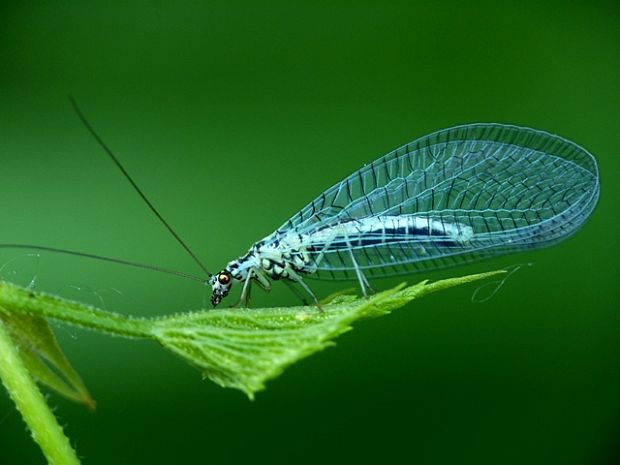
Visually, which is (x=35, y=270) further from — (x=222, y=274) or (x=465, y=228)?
(x=465, y=228)

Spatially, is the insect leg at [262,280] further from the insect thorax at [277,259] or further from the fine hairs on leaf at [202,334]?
the fine hairs on leaf at [202,334]

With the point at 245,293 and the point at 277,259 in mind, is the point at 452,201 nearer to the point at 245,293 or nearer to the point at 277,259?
the point at 277,259

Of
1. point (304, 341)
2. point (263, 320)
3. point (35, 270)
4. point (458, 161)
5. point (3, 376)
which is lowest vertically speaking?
point (304, 341)

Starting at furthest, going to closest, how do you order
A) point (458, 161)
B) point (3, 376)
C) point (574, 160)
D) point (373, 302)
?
point (458, 161)
point (574, 160)
point (373, 302)
point (3, 376)

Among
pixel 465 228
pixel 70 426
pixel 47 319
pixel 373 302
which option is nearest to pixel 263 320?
pixel 373 302

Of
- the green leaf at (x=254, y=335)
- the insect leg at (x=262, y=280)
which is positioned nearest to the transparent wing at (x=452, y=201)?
the insect leg at (x=262, y=280)

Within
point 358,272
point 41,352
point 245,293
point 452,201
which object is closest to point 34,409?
point 41,352
